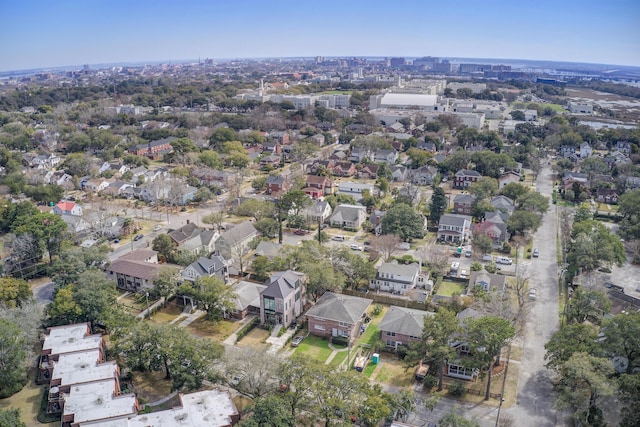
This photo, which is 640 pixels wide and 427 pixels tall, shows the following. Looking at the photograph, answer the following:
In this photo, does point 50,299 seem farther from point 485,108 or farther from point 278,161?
point 485,108

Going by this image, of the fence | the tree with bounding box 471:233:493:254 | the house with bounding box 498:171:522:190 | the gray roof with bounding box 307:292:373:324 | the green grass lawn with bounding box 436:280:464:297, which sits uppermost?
the house with bounding box 498:171:522:190

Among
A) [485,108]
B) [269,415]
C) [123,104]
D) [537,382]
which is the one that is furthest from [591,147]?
[123,104]

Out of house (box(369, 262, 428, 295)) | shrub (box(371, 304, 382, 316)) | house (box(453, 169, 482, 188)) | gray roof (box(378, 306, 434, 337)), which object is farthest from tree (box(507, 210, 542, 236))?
gray roof (box(378, 306, 434, 337))

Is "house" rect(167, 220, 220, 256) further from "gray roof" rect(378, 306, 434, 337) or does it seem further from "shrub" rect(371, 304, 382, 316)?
"gray roof" rect(378, 306, 434, 337)

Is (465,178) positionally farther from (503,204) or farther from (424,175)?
(503,204)

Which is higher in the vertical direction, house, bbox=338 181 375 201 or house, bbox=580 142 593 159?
house, bbox=580 142 593 159

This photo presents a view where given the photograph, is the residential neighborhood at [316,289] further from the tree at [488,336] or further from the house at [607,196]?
the house at [607,196]
